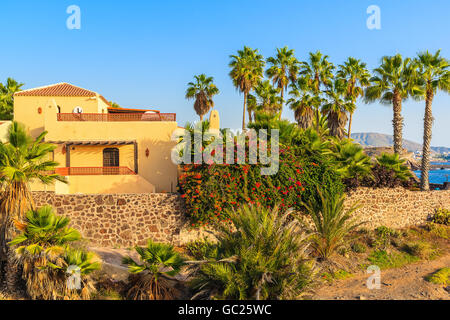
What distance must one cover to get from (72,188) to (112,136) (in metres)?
3.97

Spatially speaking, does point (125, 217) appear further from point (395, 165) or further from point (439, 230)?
point (439, 230)

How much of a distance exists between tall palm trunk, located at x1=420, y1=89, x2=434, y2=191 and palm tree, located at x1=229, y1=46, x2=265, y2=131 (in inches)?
643

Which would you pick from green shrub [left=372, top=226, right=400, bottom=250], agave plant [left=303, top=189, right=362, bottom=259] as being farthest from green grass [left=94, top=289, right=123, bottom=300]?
green shrub [left=372, top=226, right=400, bottom=250]

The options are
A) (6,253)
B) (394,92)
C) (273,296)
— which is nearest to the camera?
(273,296)

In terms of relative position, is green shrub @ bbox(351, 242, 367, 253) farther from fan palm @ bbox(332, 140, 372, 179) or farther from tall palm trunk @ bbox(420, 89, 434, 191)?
tall palm trunk @ bbox(420, 89, 434, 191)

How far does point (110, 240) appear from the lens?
14422mm

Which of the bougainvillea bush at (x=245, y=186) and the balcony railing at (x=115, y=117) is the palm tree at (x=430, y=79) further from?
the balcony railing at (x=115, y=117)

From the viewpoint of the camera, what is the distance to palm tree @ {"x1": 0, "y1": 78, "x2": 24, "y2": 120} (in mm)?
31297

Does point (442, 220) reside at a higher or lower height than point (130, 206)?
lower

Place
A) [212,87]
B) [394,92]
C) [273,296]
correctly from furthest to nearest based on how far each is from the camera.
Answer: [212,87] < [394,92] < [273,296]

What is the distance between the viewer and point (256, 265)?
8.47 m

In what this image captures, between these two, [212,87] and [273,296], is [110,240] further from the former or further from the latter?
[212,87]

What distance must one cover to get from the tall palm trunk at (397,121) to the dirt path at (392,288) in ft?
38.4
